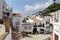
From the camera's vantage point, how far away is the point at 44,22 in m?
67.8

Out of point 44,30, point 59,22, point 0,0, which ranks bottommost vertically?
point 44,30

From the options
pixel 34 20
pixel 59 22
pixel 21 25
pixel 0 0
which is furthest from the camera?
pixel 34 20

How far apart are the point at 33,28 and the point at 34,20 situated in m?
5.66

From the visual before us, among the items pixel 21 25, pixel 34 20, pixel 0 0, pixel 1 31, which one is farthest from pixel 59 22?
pixel 34 20

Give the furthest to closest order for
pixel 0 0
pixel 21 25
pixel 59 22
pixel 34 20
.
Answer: pixel 34 20, pixel 21 25, pixel 0 0, pixel 59 22

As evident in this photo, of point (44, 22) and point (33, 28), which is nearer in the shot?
point (33, 28)

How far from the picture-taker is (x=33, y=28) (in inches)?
2323

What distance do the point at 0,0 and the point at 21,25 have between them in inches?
1583

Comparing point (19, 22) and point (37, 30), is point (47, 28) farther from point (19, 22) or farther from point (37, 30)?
point (19, 22)

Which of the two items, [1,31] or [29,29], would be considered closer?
[1,31]

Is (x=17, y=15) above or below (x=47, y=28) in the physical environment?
above

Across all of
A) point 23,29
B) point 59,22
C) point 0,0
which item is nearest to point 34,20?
point 23,29

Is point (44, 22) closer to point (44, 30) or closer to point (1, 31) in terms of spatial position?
point (44, 30)

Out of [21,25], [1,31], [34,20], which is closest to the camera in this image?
[1,31]
